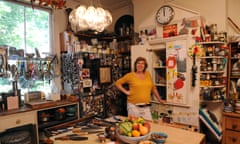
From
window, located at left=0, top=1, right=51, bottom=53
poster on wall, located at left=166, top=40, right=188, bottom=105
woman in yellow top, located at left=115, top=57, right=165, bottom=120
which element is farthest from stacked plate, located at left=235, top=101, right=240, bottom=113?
window, located at left=0, top=1, right=51, bottom=53

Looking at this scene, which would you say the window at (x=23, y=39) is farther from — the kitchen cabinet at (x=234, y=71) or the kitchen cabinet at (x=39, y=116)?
the kitchen cabinet at (x=234, y=71)

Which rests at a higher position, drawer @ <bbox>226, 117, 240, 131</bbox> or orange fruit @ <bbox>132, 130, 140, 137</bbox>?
orange fruit @ <bbox>132, 130, 140, 137</bbox>

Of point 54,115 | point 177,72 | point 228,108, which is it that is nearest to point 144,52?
point 177,72

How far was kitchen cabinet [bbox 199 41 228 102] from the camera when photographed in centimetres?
242

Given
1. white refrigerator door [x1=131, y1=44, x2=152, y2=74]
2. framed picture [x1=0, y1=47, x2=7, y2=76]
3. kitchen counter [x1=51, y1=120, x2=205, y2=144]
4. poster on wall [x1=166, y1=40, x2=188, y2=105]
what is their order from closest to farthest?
kitchen counter [x1=51, y1=120, x2=205, y2=144], framed picture [x1=0, y1=47, x2=7, y2=76], poster on wall [x1=166, y1=40, x2=188, y2=105], white refrigerator door [x1=131, y1=44, x2=152, y2=74]

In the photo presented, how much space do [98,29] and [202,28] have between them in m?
1.61

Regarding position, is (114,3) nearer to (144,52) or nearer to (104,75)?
(144,52)

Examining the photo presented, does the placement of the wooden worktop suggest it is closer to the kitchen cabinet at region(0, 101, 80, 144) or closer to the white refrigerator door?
the kitchen cabinet at region(0, 101, 80, 144)

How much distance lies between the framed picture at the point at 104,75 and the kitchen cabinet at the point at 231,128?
76.3 inches

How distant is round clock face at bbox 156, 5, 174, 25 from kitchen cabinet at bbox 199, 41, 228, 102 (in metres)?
0.69

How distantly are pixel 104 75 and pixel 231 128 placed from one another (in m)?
2.12

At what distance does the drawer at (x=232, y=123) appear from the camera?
7.61ft

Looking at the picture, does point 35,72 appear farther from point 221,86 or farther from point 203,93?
point 221,86

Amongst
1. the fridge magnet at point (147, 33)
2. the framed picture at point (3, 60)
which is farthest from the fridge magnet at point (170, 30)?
the framed picture at point (3, 60)
